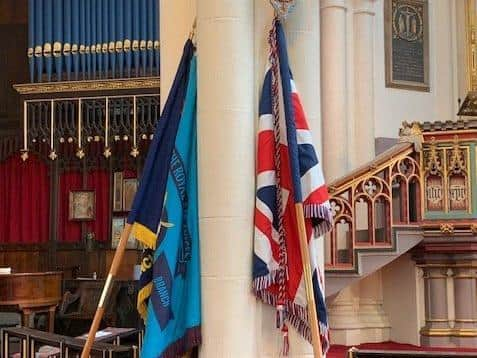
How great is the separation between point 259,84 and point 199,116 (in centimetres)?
32

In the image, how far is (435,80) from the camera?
10992mm

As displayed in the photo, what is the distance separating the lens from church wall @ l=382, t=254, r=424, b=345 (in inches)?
351

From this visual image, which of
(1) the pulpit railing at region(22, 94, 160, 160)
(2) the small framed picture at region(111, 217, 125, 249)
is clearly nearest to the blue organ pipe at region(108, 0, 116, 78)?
(1) the pulpit railing at region(22, 94, 160, 160)

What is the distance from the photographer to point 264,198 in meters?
3.96

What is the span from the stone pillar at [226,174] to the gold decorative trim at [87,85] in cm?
905

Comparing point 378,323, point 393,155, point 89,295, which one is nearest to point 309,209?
point 393,155

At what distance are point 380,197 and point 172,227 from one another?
466 centimetres

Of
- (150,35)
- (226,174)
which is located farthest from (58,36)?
(226,174)

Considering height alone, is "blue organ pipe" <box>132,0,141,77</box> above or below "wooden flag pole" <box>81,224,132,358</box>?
above

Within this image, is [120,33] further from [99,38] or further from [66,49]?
[66,49]

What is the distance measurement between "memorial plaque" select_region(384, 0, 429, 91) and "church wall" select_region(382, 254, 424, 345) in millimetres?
2518

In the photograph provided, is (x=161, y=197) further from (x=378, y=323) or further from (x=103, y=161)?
(x=103, y=161)

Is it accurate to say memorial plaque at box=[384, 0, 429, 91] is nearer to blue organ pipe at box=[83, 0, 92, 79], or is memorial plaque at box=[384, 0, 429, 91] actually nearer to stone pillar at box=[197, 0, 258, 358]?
blue organ pipe at box=[83, 0, 92, 79]

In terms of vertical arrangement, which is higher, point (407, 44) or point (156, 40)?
point (156, 40)
